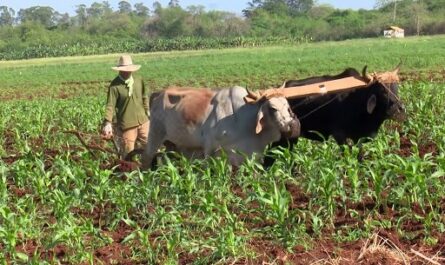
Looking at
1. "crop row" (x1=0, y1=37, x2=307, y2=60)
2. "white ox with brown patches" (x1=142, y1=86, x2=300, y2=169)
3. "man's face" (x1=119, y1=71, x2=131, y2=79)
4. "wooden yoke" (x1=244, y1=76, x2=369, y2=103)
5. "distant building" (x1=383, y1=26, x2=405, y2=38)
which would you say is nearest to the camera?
"white ox with brown patches" (x1=142, y1=86, x2=300, y2=169)

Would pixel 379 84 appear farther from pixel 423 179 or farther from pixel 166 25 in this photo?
pixel 166 25

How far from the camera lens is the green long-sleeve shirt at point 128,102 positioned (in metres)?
9.63

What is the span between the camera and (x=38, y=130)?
44.7 feet

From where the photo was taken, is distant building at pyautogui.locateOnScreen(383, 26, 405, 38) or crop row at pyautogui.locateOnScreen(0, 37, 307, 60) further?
crop row at pyautogui.locateOnScreen(0, 37, 307, 60)

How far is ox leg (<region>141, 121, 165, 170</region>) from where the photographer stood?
9.09m

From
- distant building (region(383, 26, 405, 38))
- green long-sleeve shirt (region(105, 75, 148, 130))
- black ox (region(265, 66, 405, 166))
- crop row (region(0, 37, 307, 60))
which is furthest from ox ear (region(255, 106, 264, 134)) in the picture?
crop row (region(0, 37, 307, 60))

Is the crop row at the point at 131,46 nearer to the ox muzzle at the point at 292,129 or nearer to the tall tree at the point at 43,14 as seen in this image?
the ox muzzle at the point at 292,129

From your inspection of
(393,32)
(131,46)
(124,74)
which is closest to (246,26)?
(131,46)

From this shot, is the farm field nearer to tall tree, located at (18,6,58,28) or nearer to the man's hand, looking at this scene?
the man's hand

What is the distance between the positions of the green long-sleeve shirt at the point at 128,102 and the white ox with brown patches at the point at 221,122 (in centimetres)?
69

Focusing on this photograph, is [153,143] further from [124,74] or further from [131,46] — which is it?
[131,46]

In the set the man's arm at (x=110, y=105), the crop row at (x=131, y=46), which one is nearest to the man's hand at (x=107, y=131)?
the man's arm at (x=110, y=105)

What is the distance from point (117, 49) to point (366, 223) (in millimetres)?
72496

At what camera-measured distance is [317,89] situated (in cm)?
848
